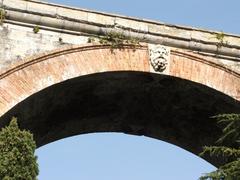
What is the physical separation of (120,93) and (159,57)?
121cm

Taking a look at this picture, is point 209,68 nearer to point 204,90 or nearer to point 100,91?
point 204,90

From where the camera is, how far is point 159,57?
1421 centimetres

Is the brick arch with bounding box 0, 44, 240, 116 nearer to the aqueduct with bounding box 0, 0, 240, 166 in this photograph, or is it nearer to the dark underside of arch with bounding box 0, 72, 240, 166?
the aqueduct with bounding box 0, 0, 240, 166

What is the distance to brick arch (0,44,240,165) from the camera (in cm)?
1334

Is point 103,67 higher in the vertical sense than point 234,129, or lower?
higher

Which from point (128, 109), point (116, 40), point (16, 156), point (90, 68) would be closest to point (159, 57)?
point (116, 40)

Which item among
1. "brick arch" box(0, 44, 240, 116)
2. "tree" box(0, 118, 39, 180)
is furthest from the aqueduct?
"tree" box(0, 118, 39, 180)

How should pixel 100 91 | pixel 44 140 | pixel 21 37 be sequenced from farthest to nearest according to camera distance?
pixel 44 140 → pixel 100 91 → pixel 21 37

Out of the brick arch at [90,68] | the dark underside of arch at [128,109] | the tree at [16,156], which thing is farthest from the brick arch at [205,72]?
the tree at [16,156]

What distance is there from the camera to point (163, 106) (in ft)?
50.6

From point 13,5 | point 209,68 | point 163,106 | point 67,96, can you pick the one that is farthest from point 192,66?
point 13,5

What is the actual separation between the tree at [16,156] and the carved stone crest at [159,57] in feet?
11.0

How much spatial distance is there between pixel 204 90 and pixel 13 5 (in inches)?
159

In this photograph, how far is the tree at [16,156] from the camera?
11.3 meters
